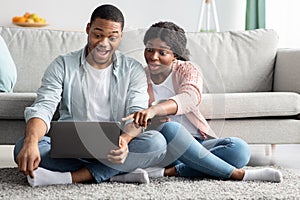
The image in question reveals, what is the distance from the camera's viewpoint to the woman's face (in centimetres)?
211

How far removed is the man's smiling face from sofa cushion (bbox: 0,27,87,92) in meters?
1.13

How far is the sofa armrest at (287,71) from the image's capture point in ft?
10.8

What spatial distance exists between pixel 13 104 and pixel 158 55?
86 centimetres

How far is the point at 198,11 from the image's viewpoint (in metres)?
5.20

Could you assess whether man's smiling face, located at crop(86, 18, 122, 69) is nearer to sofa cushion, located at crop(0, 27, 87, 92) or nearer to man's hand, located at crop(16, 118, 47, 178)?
man's hand, located at crop(16, 118, 47, 178)

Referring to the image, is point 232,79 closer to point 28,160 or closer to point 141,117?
point 141,117

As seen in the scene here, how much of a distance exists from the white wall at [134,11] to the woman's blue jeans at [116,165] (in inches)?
114

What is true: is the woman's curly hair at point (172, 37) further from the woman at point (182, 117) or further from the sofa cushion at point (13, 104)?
the sofa cushion at point (13, 104)

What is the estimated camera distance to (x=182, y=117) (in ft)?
7.29

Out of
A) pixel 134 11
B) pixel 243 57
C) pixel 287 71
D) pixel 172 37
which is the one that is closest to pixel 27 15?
pixel 134 11

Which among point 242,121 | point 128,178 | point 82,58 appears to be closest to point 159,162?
point 128,178

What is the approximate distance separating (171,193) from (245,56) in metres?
1.66

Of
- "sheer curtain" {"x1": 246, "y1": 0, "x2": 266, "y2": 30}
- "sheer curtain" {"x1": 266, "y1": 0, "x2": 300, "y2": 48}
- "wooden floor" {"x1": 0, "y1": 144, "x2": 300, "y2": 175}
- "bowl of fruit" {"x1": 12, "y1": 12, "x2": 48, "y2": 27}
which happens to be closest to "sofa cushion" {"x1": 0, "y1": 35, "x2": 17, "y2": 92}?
"wooden floor" {"x1": 0, "y1": 144, "x2": 300, "y2": 175}

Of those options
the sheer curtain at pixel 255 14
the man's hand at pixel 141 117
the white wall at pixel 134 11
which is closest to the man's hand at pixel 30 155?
the man's hand at pixel 141 117
